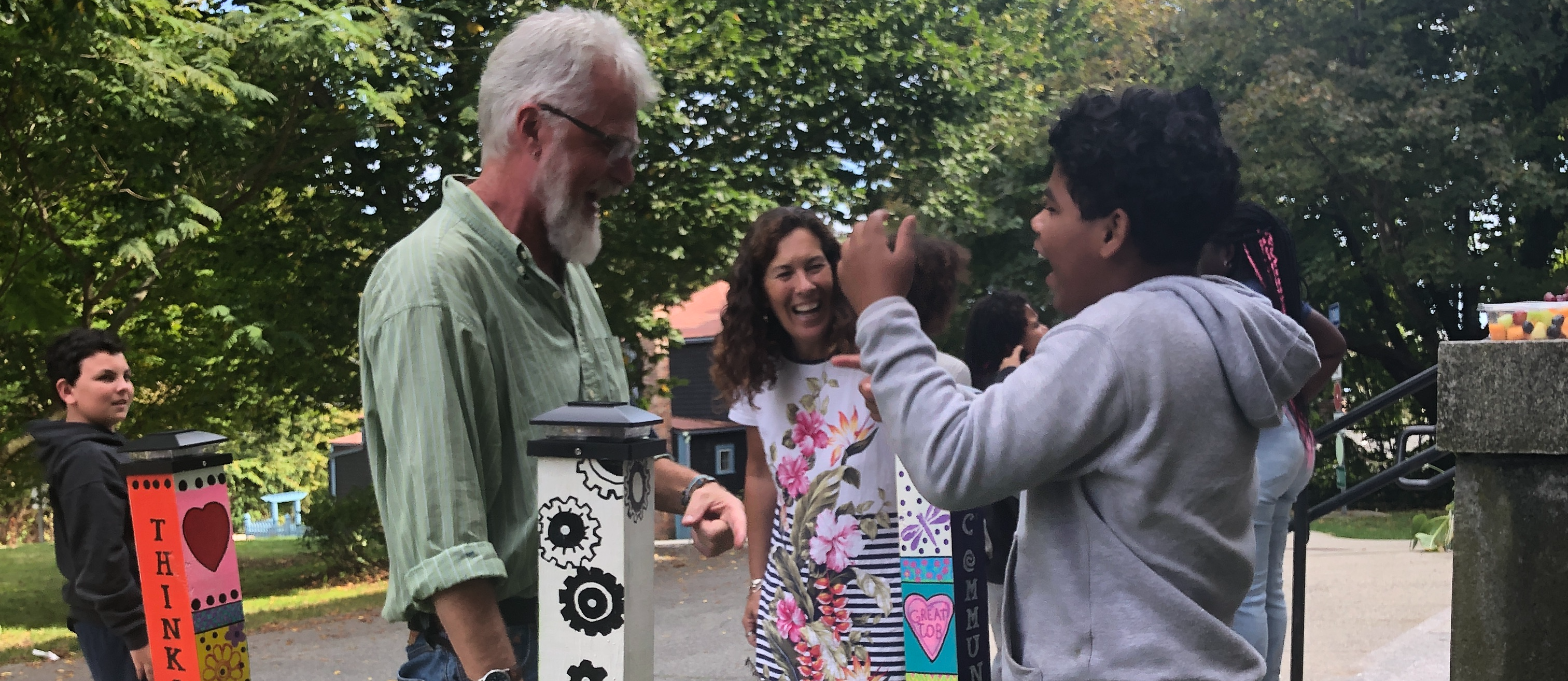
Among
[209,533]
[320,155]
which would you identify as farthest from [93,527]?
[320,155]

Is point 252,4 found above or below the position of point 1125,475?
above

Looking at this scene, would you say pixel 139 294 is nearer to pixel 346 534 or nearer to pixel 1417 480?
pixel 346 534

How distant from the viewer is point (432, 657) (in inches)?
85.7

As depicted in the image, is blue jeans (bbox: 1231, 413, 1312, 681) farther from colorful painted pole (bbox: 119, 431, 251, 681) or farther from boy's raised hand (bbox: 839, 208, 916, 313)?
colorful painted pole (bbox: 119, 431, 251, 681)

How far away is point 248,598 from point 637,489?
55.5 ft

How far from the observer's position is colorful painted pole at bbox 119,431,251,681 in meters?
3.21

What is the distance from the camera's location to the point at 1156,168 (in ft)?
6.35

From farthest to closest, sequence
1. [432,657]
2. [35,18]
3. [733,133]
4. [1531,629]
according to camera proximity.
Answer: [733,133], [35,18], [1531,629], [432,657]

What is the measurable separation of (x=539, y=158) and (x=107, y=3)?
25.2ft

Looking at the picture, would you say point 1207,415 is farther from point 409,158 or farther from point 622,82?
Result: point 409,158

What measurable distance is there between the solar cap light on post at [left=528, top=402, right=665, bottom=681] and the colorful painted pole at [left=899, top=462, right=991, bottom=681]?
4.00 feet

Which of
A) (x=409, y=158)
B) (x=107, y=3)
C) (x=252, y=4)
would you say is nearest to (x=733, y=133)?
(x=409, y=158)

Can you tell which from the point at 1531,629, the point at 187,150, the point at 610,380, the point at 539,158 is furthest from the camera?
the point at 187,150

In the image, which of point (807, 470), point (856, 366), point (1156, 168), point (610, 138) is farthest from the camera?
point (807, 470)
